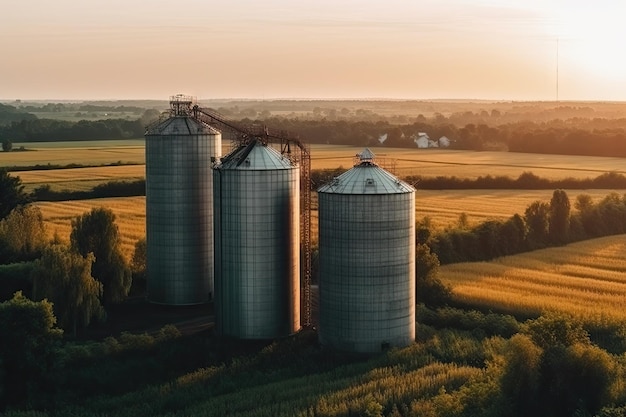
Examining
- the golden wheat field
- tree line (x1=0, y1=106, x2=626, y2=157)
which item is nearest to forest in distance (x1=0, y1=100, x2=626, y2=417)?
the golden wheat field

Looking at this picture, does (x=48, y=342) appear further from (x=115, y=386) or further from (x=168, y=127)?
(x=168, y=127)

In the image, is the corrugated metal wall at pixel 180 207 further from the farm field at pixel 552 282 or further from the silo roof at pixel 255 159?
the farm field at pixel 552 282

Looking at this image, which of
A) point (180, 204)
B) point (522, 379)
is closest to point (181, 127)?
point (180, 204)

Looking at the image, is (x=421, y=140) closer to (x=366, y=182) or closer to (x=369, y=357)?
(x=366, y=182)

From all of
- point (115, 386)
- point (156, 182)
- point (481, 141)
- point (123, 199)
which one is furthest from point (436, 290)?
point (481, 141)

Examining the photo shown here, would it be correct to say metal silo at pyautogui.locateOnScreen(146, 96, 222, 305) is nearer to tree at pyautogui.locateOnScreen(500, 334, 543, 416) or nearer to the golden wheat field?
the golden wheat field

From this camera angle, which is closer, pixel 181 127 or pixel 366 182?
pixel 366 182
